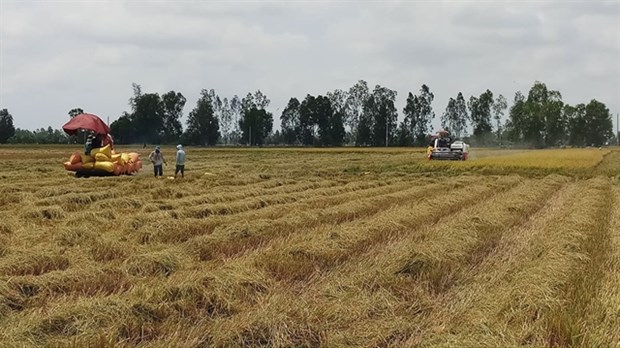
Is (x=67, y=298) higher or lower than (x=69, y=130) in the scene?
lower

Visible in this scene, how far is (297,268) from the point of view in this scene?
8.27 metres

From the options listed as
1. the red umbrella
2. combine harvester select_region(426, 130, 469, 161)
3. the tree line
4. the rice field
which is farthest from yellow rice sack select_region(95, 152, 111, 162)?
the tree line

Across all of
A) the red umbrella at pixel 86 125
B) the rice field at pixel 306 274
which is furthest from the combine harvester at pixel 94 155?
the rice field at pixel 306 274

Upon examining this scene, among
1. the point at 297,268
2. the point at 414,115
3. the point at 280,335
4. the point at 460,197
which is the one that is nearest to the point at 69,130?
the point at 460,197

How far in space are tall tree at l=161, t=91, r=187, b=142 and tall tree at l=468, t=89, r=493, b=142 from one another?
55215 millimetres

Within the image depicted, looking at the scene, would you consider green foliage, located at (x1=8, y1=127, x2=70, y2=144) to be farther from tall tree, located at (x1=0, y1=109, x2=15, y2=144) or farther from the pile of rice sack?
the pile of rice sack

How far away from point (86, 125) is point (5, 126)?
3787 inches

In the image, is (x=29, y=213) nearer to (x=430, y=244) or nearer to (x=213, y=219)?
(x=213, y=219)

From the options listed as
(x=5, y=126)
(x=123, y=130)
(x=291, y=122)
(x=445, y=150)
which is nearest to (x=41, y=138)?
(x=5, y=126)

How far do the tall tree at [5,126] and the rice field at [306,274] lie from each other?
103 metres

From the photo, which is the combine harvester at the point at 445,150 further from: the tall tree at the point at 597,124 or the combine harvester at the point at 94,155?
the tall tree at the point at 597,124

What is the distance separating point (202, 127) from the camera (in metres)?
107

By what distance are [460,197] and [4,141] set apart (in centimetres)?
10842

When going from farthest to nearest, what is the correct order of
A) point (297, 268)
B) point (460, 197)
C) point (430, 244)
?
1. point (460, 197)
2. point (430, 244)
3. point (297, 268)
